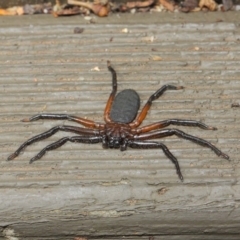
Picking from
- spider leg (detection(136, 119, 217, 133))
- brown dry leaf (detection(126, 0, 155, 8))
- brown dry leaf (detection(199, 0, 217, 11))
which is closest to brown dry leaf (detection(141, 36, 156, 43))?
brown dry leaf (detection(126, 0, 155, 8))

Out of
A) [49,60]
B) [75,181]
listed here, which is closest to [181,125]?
[75,181]

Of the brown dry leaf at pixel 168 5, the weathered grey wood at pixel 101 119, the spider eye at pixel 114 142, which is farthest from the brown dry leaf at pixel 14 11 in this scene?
the spider eye at pixel 114 142

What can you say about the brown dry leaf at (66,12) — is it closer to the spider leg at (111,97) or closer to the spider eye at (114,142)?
the spider leg at (111,97)

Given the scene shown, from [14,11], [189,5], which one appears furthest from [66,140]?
[189,5]

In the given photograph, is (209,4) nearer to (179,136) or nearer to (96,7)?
(96,7)

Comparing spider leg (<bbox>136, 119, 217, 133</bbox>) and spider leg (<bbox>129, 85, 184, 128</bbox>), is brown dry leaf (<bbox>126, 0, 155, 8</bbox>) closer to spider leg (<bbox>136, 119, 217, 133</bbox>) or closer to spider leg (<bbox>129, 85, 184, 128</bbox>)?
spider leg (<bbox>129, 85, 184, 128</bbox>)

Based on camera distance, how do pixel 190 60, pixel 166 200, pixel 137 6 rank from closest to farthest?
pixel 166 200
pixel 190 60
pixel 137 6

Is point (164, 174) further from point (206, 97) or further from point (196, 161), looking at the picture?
point (206, 97)
